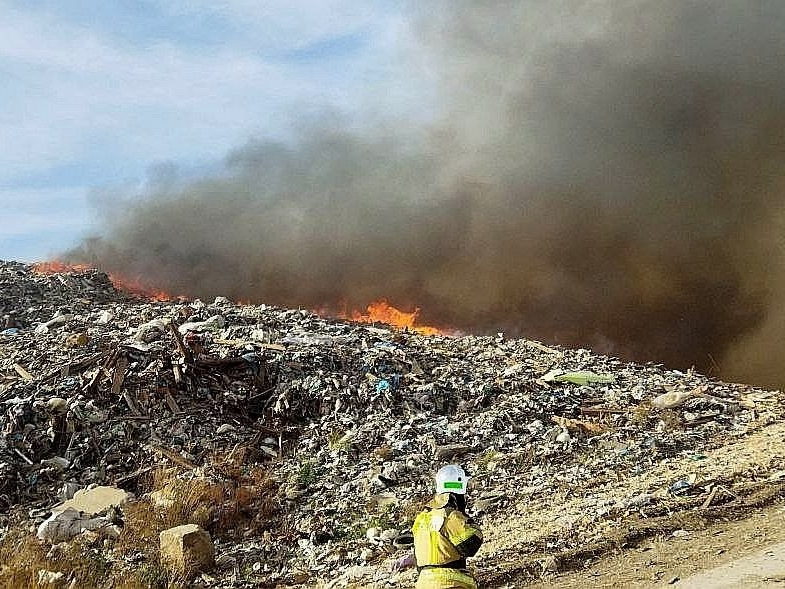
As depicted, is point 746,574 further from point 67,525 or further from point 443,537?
point 67,525

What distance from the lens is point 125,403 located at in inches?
359

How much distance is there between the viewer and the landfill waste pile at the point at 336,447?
6.66 m

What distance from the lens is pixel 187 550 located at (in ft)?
20.9

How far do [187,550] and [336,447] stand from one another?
277 centimetres

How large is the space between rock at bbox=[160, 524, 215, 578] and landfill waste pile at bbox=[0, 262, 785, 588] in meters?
0.02

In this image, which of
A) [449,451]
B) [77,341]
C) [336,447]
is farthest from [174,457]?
[77,341]

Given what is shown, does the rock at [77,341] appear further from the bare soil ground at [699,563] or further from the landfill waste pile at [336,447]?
the bare soil ground at [699,563]

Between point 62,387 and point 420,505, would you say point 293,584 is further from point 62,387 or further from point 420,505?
point 62,387

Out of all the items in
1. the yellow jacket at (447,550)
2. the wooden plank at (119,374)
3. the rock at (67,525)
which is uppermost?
the wooden plank at (119,374)

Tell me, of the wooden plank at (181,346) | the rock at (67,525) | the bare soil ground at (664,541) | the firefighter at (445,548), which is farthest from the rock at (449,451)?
the firefighter at (445,548)

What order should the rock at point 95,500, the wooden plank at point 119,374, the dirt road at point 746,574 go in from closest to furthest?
1. the dirt road at point 746,574
2. the rock at point 95,500
3. the wooden plank at point 119,374

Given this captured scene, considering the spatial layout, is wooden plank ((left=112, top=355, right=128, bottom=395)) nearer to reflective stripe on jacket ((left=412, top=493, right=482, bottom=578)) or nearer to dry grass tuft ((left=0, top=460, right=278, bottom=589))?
dry grass tuft ((left=0, top=460, right=278, bottom=589))

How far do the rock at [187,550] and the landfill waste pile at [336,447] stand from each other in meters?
0.02

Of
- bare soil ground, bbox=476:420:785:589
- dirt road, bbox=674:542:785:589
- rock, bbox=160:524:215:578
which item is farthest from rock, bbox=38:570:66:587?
dirt road, bbox=674:542:785:589
